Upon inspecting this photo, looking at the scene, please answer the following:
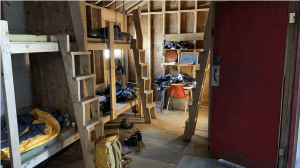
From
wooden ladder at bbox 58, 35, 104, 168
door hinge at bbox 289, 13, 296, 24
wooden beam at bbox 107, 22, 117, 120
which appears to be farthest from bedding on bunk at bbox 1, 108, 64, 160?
door hinge at bbox 289, 13, 296, 24

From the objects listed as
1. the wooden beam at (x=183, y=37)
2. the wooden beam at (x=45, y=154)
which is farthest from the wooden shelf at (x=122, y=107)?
the wooden beam at (x=183, y=37)

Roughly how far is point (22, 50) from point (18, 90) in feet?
4.13

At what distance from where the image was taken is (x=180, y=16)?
5.89 metres

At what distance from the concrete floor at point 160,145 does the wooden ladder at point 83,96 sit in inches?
19.7

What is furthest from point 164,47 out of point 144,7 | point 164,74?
point 144,7

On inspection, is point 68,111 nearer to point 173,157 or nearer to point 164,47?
point 173,157

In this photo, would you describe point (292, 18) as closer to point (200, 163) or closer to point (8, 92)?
point (200, 163)

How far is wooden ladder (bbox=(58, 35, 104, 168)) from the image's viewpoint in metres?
2.59

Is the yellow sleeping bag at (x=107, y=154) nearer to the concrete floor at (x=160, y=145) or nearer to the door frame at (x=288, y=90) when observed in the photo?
the concrete floor at (x=160, y=145)

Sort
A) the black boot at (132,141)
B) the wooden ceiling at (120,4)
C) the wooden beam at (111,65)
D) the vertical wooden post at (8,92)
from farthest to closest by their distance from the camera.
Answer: the wooden ceiling at (120,4) < the black boot at (132,141) < the wooden beam at (111,65) < the vertical wooden post at (8,92)

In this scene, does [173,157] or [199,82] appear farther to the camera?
[199,82]

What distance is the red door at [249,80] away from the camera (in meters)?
2.40

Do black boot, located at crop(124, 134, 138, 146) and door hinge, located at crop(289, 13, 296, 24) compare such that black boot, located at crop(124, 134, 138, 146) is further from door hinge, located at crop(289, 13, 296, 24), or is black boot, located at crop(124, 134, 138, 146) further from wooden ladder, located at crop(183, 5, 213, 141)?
door hinge, located at crop(289, 13, 296, 24)

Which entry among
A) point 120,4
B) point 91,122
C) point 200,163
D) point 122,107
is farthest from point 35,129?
point 120,4
